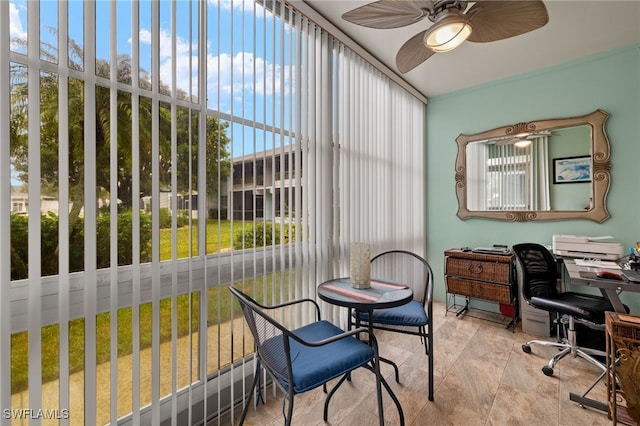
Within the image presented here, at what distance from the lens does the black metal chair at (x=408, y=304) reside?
1885 millimetres

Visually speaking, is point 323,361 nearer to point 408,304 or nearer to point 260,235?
point 260,235

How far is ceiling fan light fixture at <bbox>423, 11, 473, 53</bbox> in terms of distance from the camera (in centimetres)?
165

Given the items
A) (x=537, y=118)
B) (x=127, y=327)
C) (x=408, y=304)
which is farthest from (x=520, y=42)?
(x=127, y=327)

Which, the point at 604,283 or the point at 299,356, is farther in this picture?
the point at 604,283

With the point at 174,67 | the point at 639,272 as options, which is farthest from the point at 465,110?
the point at 174,67

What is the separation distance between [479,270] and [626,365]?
1.84m

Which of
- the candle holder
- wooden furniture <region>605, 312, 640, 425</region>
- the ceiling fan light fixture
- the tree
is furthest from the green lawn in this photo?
wooden furniture <region>605, 312, 640, 425</region>

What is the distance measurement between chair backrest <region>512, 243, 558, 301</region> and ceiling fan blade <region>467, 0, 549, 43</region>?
1.83 m

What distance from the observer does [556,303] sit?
7.55 ft

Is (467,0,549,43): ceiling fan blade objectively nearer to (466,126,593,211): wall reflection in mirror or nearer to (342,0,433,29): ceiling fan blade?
(342,0,433,29): ceiling fan blade

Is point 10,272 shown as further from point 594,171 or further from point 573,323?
point 594,171

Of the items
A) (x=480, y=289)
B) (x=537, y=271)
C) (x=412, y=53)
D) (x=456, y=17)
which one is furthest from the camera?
(x=480, y=289)

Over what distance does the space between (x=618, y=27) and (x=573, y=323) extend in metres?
2.62

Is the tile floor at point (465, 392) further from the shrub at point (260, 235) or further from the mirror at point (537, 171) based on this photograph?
the mirror at point (537, 171)
